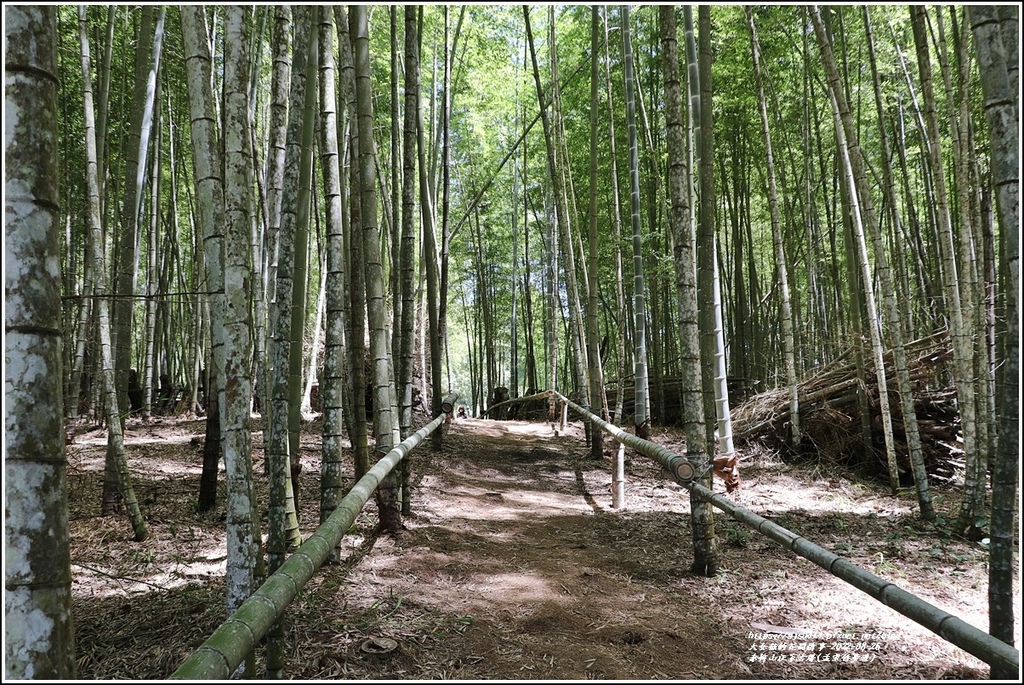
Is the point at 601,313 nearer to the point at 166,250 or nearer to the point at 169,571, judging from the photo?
the point at 166,250

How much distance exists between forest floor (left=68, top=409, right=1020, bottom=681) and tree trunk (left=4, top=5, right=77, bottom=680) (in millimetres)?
1110

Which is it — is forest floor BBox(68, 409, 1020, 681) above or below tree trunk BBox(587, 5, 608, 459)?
below

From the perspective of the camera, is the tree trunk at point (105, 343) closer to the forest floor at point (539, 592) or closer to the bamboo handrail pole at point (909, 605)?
the forest floor at point (539, 592)

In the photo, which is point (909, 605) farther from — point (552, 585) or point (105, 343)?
point (105, 343)

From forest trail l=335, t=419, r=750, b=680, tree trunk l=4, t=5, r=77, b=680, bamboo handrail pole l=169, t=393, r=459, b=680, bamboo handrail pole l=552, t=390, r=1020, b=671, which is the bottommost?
forest trail l=335, t=419, r=750, b=680

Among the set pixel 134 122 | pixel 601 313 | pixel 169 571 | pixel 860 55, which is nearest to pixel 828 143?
pixel 860 55

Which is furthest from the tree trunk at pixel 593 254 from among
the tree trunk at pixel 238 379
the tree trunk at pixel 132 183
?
the tree trunk at pixel 238 379

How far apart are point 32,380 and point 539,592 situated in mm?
2337

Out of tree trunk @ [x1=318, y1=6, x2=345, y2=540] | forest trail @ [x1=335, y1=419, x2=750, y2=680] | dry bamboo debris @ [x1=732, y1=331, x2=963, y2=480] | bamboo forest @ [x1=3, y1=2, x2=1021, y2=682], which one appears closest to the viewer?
bamboo forest @ [x1=3, y1=2, x2=1021, y2=682]

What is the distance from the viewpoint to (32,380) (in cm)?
101

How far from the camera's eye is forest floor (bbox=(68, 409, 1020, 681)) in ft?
7.13

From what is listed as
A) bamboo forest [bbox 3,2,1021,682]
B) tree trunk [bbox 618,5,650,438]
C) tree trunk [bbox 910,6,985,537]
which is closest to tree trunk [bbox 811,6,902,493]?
bamboo forest [bbox 3,2,1021,682]

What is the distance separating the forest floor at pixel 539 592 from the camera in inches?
85.5

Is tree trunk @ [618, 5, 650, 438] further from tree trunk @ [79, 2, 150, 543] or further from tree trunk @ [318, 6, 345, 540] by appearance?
tree trunk @ [79, 2, 150, 543]
